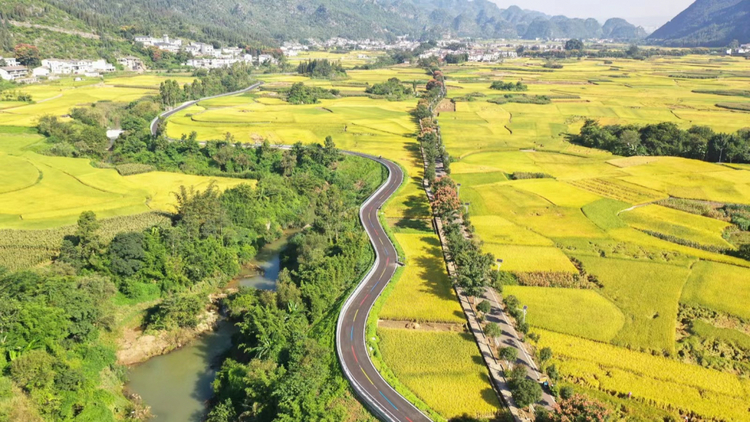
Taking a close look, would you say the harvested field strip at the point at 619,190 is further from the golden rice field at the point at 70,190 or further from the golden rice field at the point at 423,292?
the golden rice field at the point at 70,190

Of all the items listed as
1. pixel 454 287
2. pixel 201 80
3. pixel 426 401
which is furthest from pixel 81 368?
pixel 201 80

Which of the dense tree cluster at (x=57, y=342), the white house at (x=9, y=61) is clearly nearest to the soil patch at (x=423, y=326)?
the dense tree cluster at (x=57, y=342)

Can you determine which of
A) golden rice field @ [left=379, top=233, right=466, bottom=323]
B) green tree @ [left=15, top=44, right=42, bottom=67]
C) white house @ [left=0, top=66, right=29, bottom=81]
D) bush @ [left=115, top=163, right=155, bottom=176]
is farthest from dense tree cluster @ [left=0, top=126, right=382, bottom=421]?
green tree @ [left=15, top=44, right=42, bottom=67]

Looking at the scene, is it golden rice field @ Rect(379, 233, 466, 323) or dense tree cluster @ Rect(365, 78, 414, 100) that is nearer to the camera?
golden rice field @ Rect(379, 233, 466, 323)

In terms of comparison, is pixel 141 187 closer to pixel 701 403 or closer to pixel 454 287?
pixel 454 287

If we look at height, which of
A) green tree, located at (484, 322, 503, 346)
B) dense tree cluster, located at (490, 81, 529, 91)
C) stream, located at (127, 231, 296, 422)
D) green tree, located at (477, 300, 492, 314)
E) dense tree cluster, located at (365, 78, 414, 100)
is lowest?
stream, located at (127, 231, 296, 422)

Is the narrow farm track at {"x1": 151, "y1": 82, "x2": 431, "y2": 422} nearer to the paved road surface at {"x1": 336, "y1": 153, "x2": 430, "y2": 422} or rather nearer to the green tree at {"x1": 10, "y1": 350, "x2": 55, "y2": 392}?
the paved road surface at {"x1": 336, "y1": 153, "x2": 430, "y2": 422}

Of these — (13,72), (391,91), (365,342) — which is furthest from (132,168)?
(13,72)
